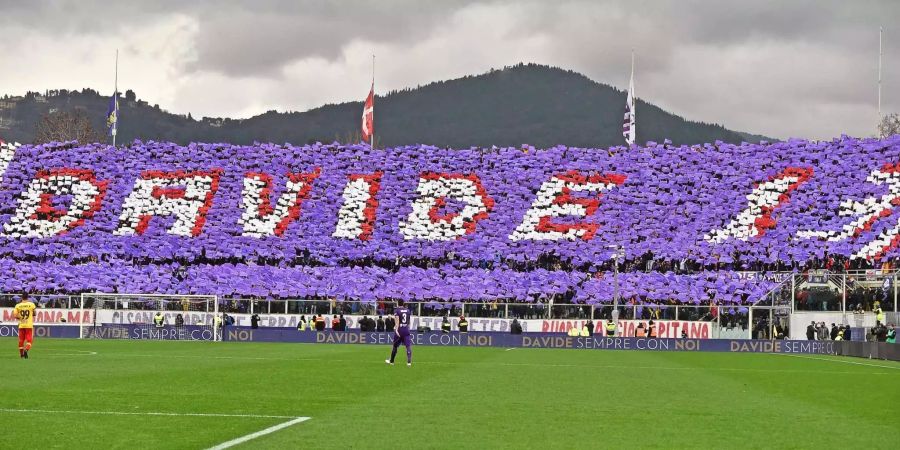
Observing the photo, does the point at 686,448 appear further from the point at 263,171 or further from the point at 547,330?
the point at 263,171

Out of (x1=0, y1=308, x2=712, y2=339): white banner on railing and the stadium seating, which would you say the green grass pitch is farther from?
the stadium seating

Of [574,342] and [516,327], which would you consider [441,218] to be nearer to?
[516,327]

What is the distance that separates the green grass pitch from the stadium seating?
34715 mm

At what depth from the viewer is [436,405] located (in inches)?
721

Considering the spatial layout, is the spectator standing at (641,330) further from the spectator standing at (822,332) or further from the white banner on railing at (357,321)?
the spectator standing at (822,332)

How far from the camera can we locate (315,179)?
78.9m

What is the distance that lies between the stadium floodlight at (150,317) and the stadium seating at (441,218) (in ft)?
24.7

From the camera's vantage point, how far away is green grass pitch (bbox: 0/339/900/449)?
13648mm

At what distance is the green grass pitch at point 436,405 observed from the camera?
44.8 ft

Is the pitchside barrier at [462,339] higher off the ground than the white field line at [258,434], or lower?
lower

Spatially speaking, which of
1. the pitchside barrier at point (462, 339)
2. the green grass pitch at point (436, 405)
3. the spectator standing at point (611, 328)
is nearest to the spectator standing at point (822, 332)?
the pitchside barrier at point (462, 339)

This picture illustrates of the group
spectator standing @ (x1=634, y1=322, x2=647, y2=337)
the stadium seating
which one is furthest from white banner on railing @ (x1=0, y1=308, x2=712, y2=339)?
the stadium seating

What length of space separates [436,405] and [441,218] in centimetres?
5604

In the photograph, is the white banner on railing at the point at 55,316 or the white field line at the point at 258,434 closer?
the white field line at the point at 258,434
